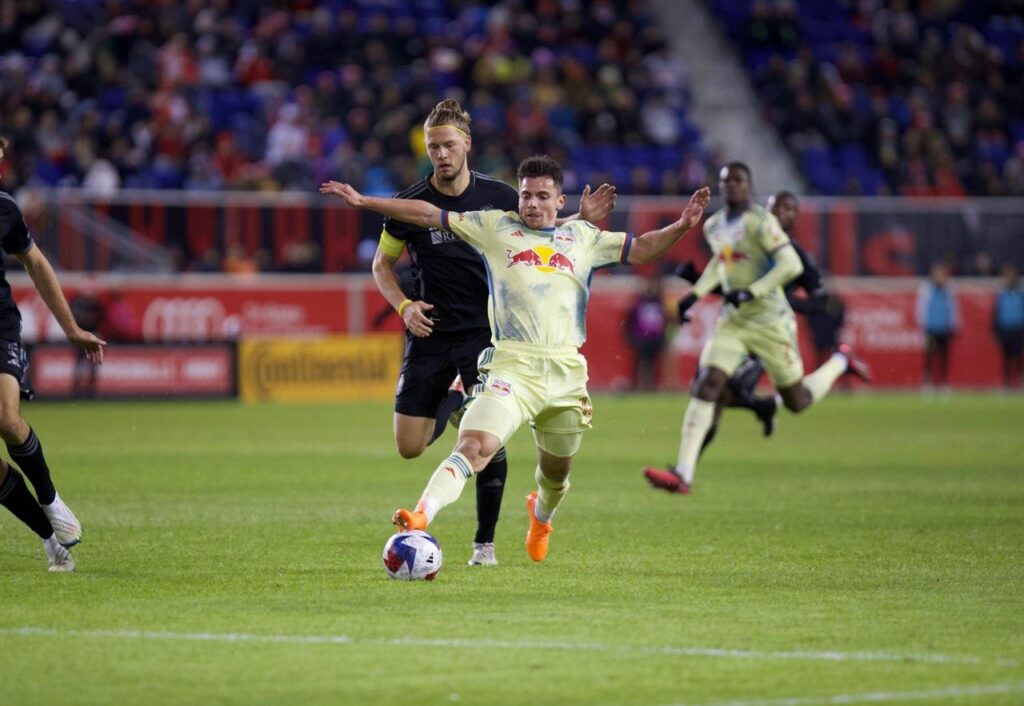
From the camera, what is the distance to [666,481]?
14.1m

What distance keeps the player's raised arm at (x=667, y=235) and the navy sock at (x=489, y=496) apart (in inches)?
55.9

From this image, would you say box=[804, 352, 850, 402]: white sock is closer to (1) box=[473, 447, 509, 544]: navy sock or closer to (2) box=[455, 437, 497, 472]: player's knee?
(1) box=[473, 447, 509, 544]: navy sock

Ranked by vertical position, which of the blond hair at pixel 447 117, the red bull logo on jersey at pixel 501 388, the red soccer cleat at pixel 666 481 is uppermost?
the blond hair at pixel 447 117

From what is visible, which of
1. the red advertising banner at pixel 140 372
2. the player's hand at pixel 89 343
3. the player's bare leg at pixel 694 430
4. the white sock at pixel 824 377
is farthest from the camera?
the red advertising banner at pixel 140 372

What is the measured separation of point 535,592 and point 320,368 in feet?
69.6

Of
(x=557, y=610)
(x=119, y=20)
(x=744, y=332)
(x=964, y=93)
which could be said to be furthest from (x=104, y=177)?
(x=557, y=610)

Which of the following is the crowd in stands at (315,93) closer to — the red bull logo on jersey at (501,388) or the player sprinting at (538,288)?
the player sprinting at (538,288)

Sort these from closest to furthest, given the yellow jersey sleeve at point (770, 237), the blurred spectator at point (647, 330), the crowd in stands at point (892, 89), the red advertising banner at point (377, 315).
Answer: the yellow jersey sleeve at point (770, 237) < the red advertising banner at point (377, 315) < the blurred spectator at point (647, 330) < the crowd in stands at point (892, 89)

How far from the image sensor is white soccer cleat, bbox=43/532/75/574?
9570 mm

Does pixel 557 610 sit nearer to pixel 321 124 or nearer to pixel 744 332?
pixel 744 332

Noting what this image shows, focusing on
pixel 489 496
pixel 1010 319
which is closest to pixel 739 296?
pixel 489 496

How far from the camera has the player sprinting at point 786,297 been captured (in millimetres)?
15484

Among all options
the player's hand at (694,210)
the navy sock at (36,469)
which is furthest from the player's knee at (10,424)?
the player's hand at (694,210)

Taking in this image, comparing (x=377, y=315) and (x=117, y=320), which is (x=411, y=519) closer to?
(x=377, y=315)
